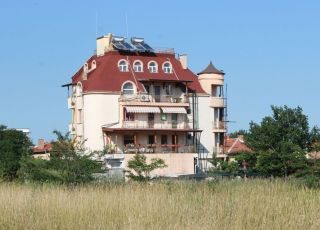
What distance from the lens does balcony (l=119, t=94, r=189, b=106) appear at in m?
65.3

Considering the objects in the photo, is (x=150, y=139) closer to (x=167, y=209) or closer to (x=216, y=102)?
(x=216, y=102)

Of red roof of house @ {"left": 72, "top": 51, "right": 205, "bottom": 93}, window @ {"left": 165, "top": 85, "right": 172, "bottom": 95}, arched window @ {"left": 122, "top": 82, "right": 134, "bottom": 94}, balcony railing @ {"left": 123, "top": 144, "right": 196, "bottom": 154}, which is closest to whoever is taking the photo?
balcony railing @ {"left": 123, "top": 144, "right": 196, "bottom": 154}

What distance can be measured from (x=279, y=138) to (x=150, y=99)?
22.7 metres

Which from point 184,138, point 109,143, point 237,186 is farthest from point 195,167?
point 237,186

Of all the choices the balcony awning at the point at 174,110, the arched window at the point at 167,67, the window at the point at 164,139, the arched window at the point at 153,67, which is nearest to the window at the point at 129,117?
the balcony awning at the point at 174,110

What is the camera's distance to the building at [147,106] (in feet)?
214

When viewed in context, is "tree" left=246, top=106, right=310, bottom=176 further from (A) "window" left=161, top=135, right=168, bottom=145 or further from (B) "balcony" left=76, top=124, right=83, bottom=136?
(B) "balcony" left=76, top=124, right=83, bottom=136

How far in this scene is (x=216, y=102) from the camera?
71.1m

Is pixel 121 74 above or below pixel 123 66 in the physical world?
below

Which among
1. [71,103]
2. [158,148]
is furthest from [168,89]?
[71,103]

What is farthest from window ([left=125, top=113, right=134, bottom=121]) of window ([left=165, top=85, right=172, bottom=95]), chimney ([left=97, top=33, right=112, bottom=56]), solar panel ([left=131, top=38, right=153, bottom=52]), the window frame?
chimney ([left=97, top=33, right=112, bottom=56])

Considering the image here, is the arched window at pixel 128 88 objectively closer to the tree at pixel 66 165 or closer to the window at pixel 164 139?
the window at pixel 164 139

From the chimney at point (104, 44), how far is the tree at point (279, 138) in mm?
25369

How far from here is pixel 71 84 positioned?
7100cm
